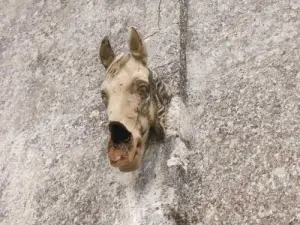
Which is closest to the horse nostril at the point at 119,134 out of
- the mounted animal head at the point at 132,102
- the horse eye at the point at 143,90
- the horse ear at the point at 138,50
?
the mounted animal head at the point at 132,102

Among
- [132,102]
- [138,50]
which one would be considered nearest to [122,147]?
[132,102]

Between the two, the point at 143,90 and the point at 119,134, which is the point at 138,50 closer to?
the point at 143,90

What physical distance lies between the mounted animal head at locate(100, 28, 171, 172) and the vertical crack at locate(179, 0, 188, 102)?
0.25 feet

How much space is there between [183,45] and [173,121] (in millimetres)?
360

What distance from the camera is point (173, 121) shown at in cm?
216

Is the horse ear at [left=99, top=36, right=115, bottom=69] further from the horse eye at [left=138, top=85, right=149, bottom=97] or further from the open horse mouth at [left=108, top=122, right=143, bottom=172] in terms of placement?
the open horse mouth at [left=108, top=122, right=143, bottom=172]

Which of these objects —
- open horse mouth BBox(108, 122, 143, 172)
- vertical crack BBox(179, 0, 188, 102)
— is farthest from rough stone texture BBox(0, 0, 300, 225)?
open horse mouth BBox(108, 122, 143, 172)

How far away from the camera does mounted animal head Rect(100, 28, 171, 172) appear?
199 cm

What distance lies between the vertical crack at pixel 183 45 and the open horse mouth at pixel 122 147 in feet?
1.08

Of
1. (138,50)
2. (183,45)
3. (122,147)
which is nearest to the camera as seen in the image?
(122,147)

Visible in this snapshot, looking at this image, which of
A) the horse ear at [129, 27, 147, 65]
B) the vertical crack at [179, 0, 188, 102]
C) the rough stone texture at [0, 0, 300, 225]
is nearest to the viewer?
the rough stone texture at [0, 0, 300, 225]

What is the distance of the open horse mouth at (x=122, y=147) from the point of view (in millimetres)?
1986

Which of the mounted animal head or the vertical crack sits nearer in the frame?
the mounted animal head

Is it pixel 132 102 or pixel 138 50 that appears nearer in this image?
pixel 132 102
